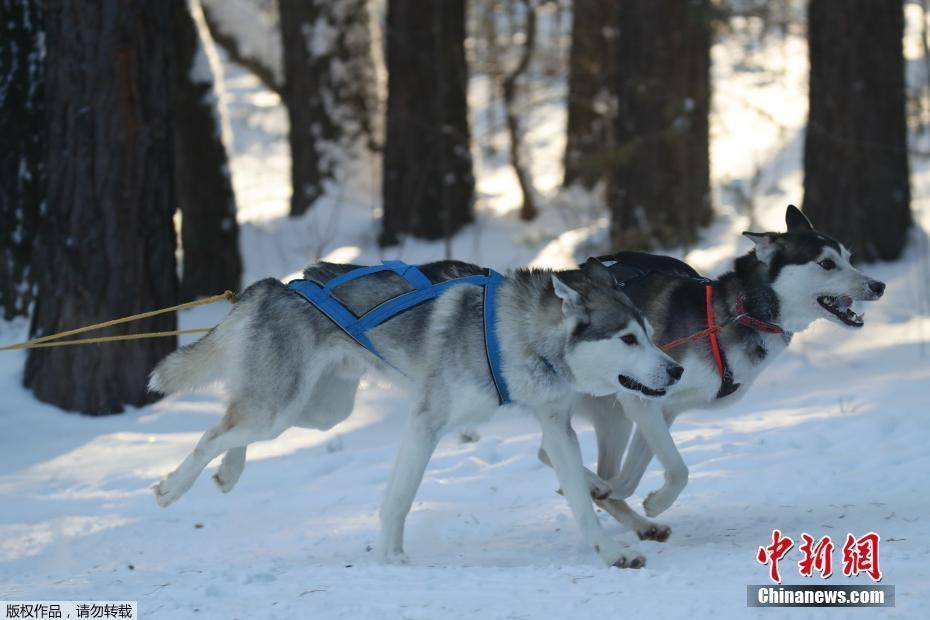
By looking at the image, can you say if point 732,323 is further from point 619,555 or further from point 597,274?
point 619,555

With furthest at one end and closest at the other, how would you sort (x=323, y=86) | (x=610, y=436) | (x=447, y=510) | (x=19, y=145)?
(x=323, y=86)
(x=19, y=145)
(x=447, y=510)
(x=610, y=436)

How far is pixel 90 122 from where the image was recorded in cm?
770

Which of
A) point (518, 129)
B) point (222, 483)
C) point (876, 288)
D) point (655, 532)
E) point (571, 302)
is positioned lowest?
point (518, 129)

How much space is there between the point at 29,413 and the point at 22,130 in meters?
2.49

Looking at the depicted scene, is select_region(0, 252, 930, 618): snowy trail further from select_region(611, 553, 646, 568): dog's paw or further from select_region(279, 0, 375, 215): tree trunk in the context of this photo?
select_region(279, 0, 375, 215): tree trunk

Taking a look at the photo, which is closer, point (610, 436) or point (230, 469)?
point (230, 469)

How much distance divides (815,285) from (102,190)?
4912 mm

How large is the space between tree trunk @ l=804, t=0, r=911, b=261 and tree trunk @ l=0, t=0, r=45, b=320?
264 inches

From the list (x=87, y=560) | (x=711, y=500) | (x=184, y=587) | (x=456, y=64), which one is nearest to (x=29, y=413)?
(x=87, y=560)

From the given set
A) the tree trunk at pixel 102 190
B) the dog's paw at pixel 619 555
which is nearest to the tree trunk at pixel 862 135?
the tree trunk at pixel 102 190

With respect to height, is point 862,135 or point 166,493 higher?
point 166,493

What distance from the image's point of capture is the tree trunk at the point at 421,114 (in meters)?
12.7

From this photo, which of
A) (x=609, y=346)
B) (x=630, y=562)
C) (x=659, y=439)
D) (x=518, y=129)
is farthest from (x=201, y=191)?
(x=630, y=562)

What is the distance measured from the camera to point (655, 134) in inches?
447
